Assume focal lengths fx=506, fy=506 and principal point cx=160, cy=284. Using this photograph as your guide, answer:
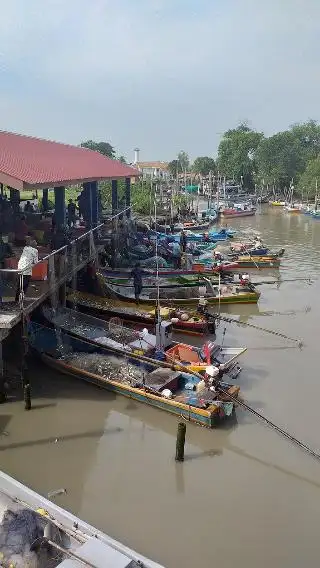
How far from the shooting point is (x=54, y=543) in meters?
6.30

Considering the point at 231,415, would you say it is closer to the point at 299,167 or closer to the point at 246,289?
the point at 246,289

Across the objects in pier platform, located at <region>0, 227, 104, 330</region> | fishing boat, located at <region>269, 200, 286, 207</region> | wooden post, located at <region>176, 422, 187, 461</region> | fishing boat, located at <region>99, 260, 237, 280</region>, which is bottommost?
wooden post, located at <region>176, 422, 187, 461</region>

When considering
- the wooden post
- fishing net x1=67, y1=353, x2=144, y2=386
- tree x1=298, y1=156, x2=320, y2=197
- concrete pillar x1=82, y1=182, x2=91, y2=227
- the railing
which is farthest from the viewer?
tree x1=298, y1=156, x2=320, y2=197

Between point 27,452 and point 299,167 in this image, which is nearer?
point 27,452

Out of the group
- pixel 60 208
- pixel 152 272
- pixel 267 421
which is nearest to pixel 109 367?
pixel 267 421

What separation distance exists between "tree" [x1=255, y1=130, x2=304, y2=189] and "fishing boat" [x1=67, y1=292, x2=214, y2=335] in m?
59.0

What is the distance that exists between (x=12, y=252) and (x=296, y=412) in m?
8.94

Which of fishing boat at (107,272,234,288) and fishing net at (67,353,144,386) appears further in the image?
fishing boat at (107,272,234,288)

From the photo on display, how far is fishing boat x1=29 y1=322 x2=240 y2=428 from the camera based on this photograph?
11.2m

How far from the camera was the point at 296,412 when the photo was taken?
39.7 feet

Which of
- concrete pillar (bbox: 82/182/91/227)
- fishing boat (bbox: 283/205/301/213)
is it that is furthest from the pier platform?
fishing boat (bbox: 283/205/301/213)

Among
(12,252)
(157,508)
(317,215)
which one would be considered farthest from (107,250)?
(317,215)

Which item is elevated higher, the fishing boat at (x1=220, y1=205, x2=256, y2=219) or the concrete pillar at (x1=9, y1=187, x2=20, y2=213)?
the concrete pillar at (x1=9, y1=187, x2=20, y2=213)

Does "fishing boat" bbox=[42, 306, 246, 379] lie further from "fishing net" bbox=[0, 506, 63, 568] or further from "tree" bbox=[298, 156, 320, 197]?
"tree" bbox=[298, 156, 320, 197]
